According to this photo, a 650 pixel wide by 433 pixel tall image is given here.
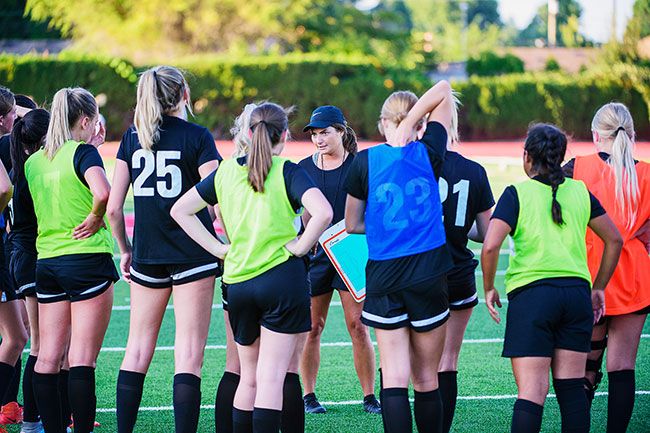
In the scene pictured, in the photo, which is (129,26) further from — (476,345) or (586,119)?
(476,345)

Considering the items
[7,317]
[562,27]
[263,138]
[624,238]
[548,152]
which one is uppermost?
[562,27]

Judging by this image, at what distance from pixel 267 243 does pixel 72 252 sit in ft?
4.09

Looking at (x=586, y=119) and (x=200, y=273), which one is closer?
(x=200, y=273)

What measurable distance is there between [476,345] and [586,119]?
34.2 m

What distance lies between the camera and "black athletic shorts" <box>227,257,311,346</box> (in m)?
4.33

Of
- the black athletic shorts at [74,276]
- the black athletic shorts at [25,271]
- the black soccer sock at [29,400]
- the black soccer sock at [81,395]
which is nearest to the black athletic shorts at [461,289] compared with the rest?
the black athletic shorts at [74,276]

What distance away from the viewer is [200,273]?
15.6 feet

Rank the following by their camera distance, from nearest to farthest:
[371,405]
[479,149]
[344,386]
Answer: [371,405], [344,386], [479,149]

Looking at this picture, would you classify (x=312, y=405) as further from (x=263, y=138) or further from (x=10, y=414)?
(x=263, y=138)

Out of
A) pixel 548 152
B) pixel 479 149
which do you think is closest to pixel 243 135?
pixel 548 152

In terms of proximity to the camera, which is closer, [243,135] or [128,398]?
[243,135]

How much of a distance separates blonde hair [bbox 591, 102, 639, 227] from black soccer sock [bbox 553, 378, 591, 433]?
1.06m

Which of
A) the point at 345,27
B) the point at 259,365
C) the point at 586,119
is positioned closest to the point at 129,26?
the point at 345,27

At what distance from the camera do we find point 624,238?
4984 millimetres
